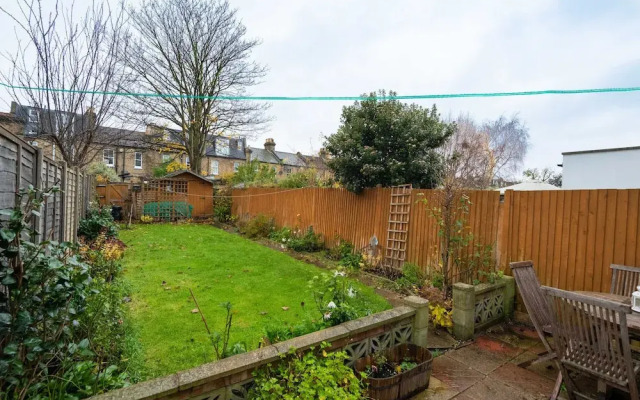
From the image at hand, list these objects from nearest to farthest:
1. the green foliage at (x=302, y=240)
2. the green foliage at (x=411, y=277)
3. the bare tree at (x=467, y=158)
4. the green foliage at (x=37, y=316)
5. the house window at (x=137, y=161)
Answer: the green foliage at (x=37, y=316), the bare tree at (x=467, y=158), the green foliage at (x=411, y=277), the green foliage at (x=302, y=240), the house window at (x=137, y=161)

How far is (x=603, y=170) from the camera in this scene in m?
10.2

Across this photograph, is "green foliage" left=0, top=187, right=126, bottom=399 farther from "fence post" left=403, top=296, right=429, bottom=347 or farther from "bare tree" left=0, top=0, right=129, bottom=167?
"bare tree" left=0, top=0, right=129, bottom=167

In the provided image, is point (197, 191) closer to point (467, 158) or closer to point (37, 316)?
point (467, 158)

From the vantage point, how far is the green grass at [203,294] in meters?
3.33

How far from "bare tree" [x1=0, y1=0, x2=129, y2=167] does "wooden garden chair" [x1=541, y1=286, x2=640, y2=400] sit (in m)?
6.96

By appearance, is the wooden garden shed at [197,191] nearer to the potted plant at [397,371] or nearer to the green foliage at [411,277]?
the green foliage at [411,277]

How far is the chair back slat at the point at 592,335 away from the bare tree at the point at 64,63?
274 inches

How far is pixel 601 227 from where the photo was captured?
3.62 m

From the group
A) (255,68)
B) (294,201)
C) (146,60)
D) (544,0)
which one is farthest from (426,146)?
(146,60)

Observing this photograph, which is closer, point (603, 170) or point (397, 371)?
point (397, 371)

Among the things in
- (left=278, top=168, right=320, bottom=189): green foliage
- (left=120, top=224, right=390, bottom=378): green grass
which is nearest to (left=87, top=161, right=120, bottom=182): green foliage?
(left=120, top=224, right=390, bottom=378): green grass

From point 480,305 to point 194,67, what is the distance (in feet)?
54.3

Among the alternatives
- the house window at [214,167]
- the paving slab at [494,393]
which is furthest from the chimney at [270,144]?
the paving slab at [494,393]

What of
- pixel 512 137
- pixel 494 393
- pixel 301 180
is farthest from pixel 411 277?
pixel 512 137
